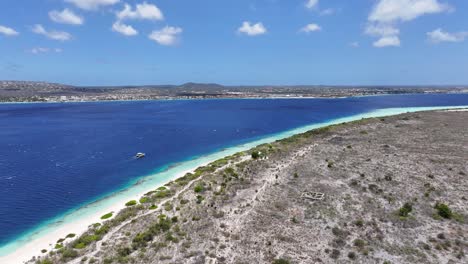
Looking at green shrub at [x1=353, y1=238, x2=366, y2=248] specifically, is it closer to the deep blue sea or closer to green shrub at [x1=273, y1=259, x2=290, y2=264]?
green shrub at [x1=273, y1=259, x2=290, y2=264]

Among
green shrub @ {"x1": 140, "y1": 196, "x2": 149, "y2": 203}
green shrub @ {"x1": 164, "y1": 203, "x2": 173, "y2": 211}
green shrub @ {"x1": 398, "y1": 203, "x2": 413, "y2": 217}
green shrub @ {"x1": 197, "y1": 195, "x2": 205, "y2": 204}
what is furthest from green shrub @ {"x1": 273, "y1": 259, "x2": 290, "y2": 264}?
green shrub @ {"x1": 140, "y1": 196, "x2": 149, "y2": 203}

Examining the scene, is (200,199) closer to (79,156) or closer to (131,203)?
(131,203)

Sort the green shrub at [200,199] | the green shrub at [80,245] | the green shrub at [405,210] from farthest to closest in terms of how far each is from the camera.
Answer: the green shrub at [200,199], the green shrub at [405,210], the green shrub at [80,245]

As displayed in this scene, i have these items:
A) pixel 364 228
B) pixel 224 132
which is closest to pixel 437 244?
pixel 364 228

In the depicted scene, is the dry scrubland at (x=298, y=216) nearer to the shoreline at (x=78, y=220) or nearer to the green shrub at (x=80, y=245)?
the green shrub at (x=80, y=245)

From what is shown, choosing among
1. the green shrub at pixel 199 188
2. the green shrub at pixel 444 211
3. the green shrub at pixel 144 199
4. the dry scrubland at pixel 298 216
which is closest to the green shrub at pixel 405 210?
the dry scrubland at pixel 298 216

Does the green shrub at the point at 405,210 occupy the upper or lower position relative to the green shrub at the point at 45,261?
upper
